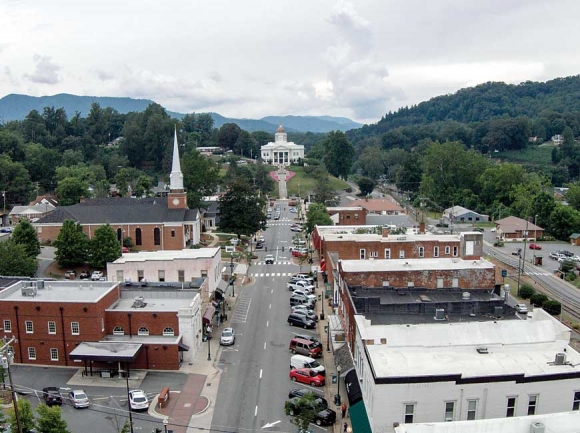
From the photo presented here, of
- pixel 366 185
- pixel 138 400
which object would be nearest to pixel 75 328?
pixel 138 400

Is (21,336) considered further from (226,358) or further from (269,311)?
(269,311)

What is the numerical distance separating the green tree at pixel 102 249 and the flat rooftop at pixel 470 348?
41.3m

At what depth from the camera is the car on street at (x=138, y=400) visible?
32.9m

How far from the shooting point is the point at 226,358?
41250 millimetres

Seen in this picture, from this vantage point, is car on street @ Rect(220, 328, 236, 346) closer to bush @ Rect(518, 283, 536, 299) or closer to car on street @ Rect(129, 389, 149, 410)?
car on street @ Rect(129, 389, 149, 410)

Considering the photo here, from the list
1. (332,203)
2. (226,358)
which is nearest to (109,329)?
(226,358)

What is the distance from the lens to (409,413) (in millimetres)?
25984

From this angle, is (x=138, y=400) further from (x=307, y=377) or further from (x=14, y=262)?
(x=14, y=262)

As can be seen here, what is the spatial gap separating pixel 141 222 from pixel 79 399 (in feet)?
162

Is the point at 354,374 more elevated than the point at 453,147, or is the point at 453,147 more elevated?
the point at 453,147

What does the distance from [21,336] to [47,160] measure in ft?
349

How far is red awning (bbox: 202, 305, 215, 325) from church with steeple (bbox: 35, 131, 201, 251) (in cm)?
3413

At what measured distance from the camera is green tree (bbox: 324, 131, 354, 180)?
163 m

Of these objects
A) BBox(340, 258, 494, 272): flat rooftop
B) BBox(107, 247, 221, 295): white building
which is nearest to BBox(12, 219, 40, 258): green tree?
BBox(107, 247, 221, 295): white building
